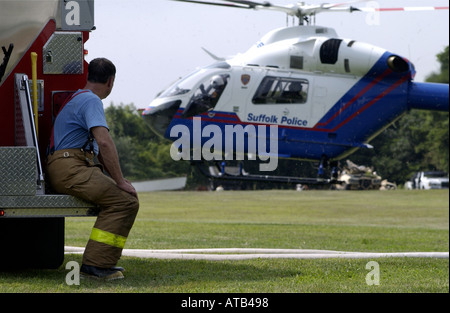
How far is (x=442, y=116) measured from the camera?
6419 centimetres

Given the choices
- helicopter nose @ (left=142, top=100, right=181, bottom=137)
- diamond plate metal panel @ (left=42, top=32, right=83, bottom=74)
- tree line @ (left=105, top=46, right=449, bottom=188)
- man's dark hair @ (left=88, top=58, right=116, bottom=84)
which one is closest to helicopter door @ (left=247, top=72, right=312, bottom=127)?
helicopter nose @ (left=142, top=100, right=181, bottom=137)

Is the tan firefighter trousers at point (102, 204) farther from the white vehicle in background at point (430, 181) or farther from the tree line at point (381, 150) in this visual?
the white vehicle in background at point (430, 181)

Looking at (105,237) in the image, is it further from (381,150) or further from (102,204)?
(381,150)

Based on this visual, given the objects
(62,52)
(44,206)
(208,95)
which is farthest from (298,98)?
(44,206)

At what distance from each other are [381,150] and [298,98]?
28.8 metres

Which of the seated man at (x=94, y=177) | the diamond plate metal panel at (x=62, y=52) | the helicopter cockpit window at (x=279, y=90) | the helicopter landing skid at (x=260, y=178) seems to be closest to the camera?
the seated man at (x=94, y=177)

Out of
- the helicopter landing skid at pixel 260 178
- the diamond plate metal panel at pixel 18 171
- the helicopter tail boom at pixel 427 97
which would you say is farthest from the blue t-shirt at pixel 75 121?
the helicopter tail boom at pixel 427 97

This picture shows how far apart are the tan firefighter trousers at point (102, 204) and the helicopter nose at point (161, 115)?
46.1ft

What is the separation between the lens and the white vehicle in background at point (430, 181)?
6181 cm

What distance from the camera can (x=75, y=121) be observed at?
641 cm
